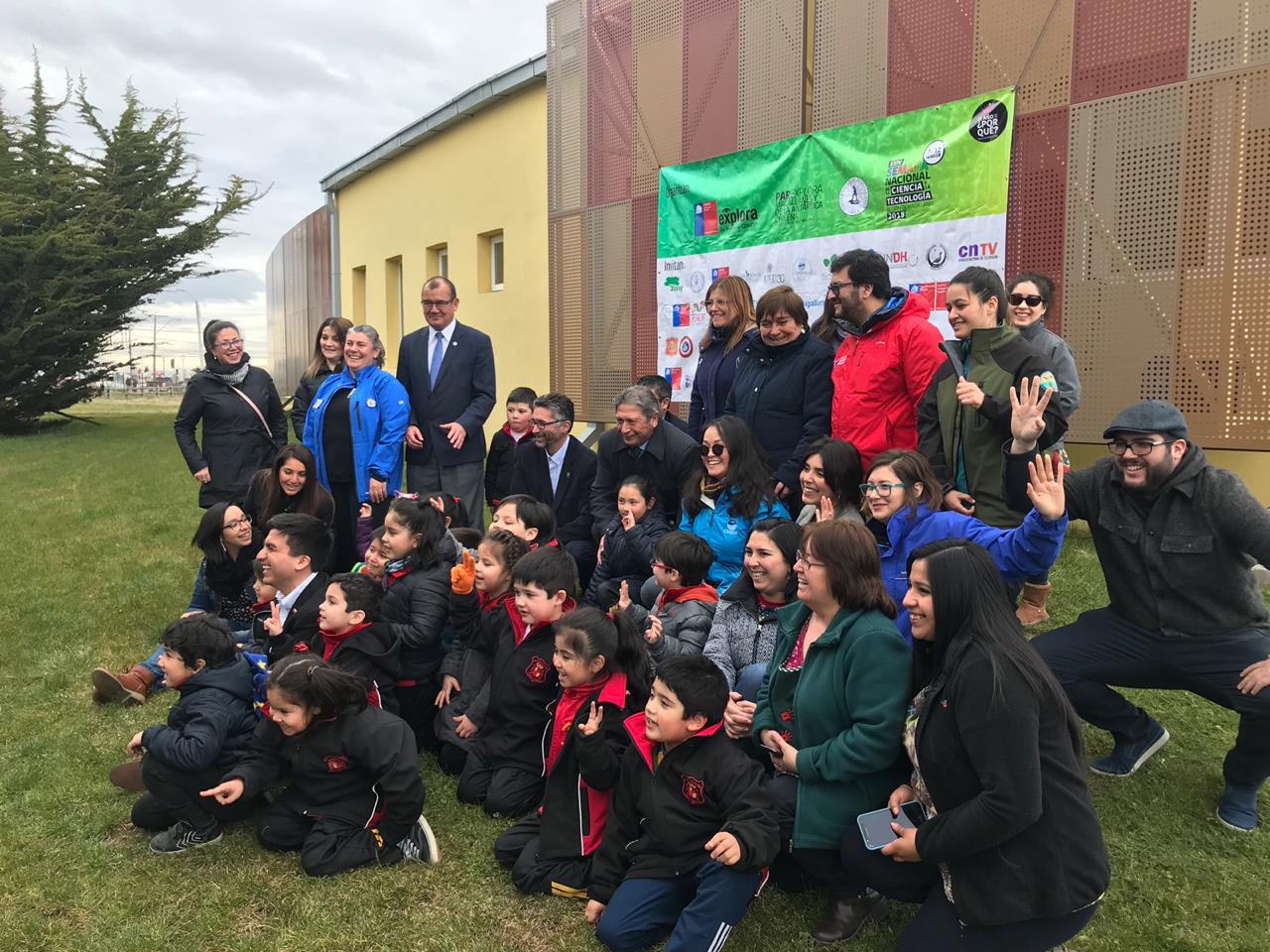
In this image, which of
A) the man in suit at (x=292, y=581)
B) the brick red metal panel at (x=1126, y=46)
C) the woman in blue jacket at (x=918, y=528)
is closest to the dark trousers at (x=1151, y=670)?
the woman in blue jacket at (x=918, y=528)

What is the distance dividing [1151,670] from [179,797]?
12.5ft

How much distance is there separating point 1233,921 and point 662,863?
179 centimetres

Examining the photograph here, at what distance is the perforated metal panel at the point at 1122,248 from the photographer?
539cm

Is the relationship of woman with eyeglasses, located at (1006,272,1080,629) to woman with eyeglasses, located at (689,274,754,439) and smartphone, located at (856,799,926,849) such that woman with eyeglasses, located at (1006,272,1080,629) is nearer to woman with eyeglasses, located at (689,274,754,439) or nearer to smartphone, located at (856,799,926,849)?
woman with eyeglasses, located at (689,274,754,439)

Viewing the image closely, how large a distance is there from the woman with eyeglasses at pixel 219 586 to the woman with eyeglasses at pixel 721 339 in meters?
2.67

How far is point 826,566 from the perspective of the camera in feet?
9.42

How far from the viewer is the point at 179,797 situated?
3.39 meters

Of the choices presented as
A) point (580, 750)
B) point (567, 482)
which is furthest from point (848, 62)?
point (580, 750)

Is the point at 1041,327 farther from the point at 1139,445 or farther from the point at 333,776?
the point at 333,776

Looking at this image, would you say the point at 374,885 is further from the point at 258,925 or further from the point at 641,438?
the point at 641,438

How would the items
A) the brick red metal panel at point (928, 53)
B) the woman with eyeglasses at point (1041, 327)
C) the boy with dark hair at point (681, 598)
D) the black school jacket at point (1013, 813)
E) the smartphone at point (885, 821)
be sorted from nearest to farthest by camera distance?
the black school jacket at point (1013, 813)
the smartphone at point (885, 821)
the boy with dark hair at point (681, 598)
the woman with eyeglasses at point (1041, 327)
the brick red metal panel at point (928, 53)

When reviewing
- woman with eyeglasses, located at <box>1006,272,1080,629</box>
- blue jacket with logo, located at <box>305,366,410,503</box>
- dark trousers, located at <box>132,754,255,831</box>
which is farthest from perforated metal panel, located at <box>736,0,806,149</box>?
dark trousers, located at <box>132,754,255,831</box>

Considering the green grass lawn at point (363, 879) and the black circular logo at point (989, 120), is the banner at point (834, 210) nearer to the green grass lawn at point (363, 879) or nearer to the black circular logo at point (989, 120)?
the black circular logo at point (989, 120)

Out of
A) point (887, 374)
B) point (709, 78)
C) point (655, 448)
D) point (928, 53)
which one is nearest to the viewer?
point (887, 374)
